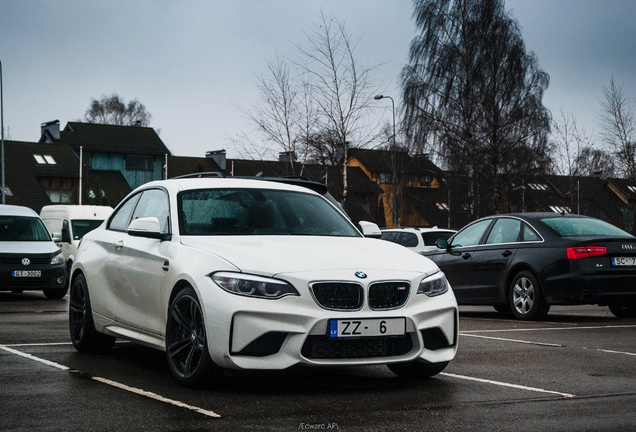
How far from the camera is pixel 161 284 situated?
6.89 meters

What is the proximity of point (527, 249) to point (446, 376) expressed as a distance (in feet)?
20.3

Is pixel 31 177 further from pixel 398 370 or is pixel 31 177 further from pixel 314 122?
pixel 398 370

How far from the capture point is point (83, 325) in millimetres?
8438

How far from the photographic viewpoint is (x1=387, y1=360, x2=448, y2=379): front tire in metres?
6.70

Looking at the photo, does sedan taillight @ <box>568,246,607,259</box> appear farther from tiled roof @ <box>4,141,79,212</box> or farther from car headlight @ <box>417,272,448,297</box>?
tiled roof @ <box>4,141,79,212</box>

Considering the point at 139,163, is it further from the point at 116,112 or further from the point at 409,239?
the point at 409,239

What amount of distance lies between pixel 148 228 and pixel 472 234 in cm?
820

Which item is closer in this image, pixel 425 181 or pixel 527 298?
pixel 527 298

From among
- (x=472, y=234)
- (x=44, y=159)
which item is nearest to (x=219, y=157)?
(x=44, y=159)

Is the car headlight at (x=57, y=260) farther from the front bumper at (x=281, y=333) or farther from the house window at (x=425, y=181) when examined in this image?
the house window at (x=425, y=181)

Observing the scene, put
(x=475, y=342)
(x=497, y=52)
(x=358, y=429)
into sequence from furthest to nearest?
1. (x=497, y=52)
2. (x=475, y=342)
3. (x=358, y=429)

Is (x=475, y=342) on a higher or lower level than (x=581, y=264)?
lower

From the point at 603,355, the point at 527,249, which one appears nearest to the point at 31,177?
the point at 527,249

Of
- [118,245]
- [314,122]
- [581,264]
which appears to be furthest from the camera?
[314,122]
